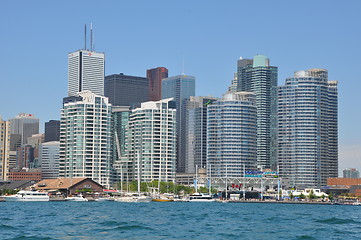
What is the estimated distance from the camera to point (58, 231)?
107938 mm

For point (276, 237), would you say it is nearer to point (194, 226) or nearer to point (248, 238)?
point (248, 238)

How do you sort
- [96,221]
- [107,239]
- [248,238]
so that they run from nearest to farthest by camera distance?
[107,239] → [248,238] → [96,221]

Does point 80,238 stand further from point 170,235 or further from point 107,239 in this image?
point 170,235

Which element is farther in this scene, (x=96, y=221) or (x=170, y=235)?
(x=96, y=221)

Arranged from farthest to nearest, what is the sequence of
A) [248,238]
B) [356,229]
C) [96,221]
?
[96,221], [356,229], [248,238]

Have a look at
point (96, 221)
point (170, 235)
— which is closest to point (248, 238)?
point (170, 235)

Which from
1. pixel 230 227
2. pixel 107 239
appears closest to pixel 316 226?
pixel 230 227

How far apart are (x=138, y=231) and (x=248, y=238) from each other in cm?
1831

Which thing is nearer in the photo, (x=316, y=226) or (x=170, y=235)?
(x=170, y=235)

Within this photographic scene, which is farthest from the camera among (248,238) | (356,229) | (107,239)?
(356,229)

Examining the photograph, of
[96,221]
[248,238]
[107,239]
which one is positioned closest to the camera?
[107,239]

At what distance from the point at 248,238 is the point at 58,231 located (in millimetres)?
29879

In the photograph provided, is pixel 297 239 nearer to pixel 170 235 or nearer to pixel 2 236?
pixel 170 235

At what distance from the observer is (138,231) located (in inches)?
4343
